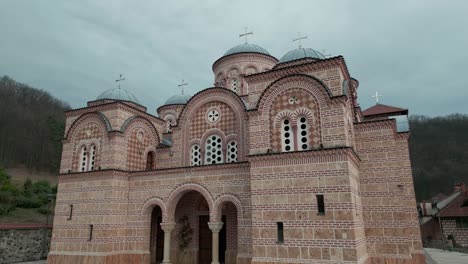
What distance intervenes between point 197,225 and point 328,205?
6182 mm

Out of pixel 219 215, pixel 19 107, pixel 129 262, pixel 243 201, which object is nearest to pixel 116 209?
pixel 129 262

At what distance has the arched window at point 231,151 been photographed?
1291cm

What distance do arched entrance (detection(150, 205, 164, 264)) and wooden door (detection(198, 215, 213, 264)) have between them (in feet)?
7.39

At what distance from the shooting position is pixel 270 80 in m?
10.8

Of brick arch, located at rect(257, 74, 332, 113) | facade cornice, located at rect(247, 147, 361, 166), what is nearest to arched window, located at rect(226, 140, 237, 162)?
facade cornice, located at rect(247, 147, 361, 166)

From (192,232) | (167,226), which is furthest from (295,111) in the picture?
(192,232)

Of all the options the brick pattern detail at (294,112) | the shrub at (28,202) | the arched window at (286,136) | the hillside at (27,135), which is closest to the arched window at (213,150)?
the brick pattern detail at (294,112)

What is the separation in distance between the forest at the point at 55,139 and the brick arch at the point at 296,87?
111 ft

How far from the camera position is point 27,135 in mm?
37625

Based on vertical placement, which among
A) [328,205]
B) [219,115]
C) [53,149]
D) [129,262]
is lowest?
[129,262]

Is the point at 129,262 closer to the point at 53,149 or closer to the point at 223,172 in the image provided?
the point at 223,172

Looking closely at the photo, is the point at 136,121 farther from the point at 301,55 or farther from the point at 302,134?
the point at 302,134

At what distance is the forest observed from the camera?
121ft

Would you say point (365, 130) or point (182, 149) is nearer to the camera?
point (365, 130)
